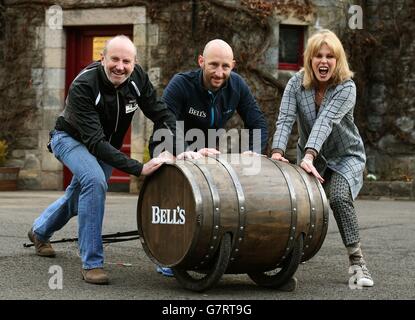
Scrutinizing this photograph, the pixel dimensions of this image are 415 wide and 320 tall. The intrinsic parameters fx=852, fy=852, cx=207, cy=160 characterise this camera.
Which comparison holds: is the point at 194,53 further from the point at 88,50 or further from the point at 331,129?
the point at 331,129

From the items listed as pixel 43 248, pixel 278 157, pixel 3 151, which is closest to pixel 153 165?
pixel 278 157

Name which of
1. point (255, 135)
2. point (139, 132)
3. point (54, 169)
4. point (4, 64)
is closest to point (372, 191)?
point (139, 132)

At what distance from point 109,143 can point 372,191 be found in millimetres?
8708

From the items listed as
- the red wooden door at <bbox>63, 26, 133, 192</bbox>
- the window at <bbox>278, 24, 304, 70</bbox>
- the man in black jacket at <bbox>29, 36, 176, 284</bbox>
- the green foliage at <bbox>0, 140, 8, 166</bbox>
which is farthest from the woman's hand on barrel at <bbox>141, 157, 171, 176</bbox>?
the green foliage at <bbox>0, 140, 8, 166</bbox>

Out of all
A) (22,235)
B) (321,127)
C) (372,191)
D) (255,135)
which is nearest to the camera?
(321,127)

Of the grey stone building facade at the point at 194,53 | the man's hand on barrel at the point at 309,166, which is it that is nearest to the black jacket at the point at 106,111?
the man's hand on barrel at the point at 309,166

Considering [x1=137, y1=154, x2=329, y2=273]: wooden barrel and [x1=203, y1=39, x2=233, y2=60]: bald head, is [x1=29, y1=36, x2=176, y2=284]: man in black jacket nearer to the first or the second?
[x1=137, y1=154, x2=329, y2=273]: wooden barrel

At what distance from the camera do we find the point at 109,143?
18.0 feet

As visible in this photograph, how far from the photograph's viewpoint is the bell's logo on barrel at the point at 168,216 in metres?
4.84

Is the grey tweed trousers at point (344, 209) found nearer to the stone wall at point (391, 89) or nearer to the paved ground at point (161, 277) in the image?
the paved ground at point (161, 277)

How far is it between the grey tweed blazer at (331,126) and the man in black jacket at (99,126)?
0.79 m

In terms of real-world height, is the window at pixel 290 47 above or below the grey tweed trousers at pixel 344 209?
above

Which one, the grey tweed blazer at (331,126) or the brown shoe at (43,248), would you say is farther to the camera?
the brown shoe at (43,248)

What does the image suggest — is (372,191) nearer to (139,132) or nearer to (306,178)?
(139,132)
